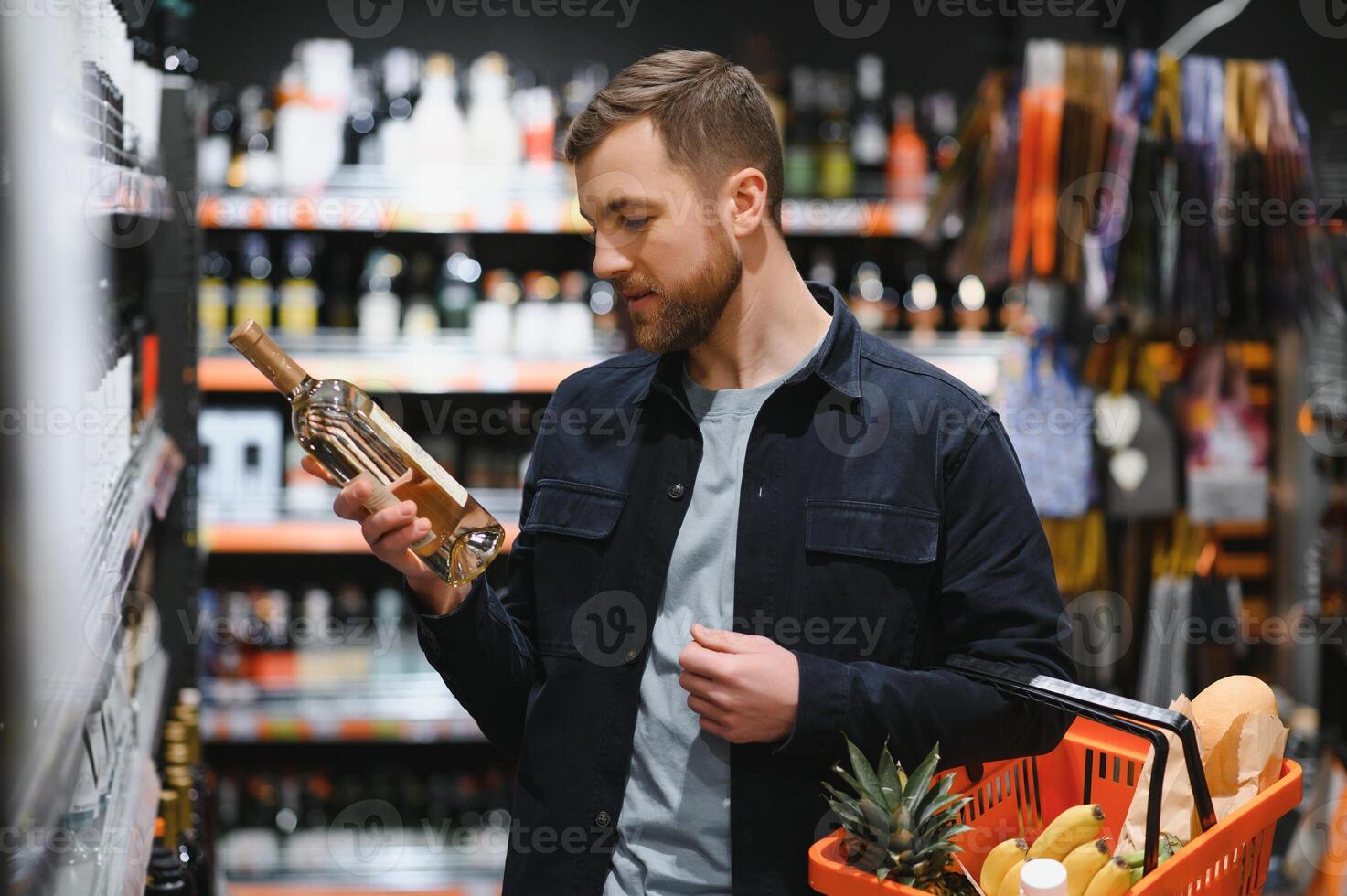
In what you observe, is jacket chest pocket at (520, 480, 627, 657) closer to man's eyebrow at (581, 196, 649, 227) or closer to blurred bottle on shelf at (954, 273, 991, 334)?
man's eyebrow at (581, 196, 649, 227)

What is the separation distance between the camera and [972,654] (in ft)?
4.59

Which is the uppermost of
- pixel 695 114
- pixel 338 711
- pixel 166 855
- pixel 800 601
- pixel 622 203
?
pixel 695 114

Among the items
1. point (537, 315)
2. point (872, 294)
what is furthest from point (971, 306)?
point (537, 315)

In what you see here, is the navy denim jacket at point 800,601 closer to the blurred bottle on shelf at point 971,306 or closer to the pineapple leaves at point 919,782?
the pineapple leaves at point 919,782

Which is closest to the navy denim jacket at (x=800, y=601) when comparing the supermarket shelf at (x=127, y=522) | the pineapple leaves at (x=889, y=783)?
the pineapple leaves at (x=889, y=783)

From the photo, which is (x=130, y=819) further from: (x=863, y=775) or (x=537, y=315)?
(x=537, y=315)

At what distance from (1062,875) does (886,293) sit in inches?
124

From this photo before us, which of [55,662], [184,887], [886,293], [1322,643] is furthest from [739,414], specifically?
[886,293]

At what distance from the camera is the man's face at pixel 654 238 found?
1454 mm

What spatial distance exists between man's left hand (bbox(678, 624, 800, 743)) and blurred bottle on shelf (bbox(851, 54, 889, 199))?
2742mm

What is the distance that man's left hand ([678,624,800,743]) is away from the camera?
128cm

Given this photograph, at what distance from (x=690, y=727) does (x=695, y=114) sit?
706mm

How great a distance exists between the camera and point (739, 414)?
154 cm

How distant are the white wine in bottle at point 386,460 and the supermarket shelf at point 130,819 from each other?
1.50 ft
